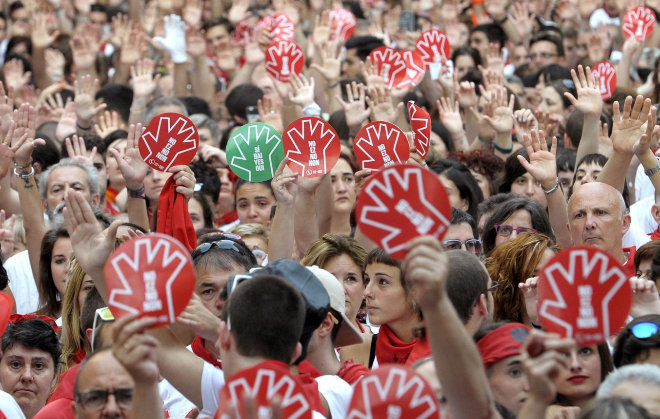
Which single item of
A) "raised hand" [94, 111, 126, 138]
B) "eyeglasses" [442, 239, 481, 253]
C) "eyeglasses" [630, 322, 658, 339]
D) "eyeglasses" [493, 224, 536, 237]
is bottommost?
"eyeglasses" [630, 322, 658, 339]

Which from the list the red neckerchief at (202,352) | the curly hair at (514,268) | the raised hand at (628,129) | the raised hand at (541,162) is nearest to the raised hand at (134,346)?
the red neckerchief at (202,352)

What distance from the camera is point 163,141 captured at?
5.57 m

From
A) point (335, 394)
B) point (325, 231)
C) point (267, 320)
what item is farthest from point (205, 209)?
point (267, 320)

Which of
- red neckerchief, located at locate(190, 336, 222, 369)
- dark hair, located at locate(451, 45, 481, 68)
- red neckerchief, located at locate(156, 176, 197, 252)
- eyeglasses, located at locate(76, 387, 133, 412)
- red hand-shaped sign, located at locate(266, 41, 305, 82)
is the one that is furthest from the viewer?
dark hair, located at locate(451, 45, 481, 68)

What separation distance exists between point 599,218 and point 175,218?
7.22 feet

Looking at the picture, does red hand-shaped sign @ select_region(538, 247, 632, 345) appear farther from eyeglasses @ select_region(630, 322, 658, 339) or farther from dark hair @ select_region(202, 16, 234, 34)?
dark hair @ select_region(202, 16, 234, 34)

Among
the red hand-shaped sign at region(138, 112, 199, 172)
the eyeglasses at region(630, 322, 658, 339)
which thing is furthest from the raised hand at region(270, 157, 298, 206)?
the eyeglasses at region(630, 322, 658, 339)

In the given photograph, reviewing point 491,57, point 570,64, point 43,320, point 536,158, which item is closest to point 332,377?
point 43,320

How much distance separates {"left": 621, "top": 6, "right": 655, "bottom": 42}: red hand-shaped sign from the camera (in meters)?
9.48

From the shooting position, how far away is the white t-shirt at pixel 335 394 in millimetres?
3938

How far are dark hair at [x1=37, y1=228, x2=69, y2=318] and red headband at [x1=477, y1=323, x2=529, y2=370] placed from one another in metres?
3.14

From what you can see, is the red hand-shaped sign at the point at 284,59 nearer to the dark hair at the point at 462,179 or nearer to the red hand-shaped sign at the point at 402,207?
the dark hair at the point at 462,179

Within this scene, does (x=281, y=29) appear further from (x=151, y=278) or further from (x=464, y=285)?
(x=151, y=278)

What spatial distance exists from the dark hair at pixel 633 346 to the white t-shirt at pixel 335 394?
101 cm
